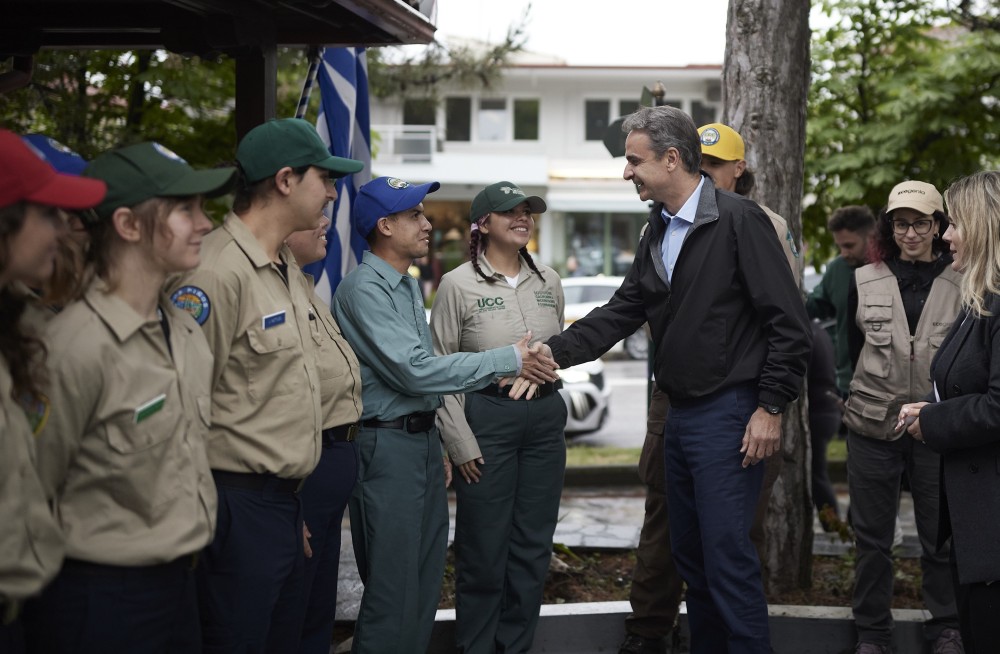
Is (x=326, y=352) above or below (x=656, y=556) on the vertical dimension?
above

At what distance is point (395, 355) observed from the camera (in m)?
4.06

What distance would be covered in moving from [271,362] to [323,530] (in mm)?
852

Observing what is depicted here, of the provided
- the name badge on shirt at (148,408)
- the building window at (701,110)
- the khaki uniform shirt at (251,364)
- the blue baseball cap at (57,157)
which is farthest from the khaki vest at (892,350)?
the building window at (701,110)

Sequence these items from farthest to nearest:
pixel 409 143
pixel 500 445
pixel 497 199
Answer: pixel 409 143, pixel 497 199, pixel 500 445

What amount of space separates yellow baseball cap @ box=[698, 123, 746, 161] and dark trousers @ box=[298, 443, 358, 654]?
7.59 feet

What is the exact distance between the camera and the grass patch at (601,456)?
10.4 metres

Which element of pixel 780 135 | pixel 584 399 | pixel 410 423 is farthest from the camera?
pixel 584 399

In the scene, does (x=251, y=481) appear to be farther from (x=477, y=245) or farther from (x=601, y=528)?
(x=601, y=528)

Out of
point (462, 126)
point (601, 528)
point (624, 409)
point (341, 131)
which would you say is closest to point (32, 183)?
point (341, 131)

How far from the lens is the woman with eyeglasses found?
16.4ft

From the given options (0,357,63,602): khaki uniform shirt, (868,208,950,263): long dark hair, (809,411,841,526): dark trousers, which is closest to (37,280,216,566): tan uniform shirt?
(0,357,63,602): khaki uniform shirt

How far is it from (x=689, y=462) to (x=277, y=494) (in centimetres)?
173

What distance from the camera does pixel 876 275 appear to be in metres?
5.21

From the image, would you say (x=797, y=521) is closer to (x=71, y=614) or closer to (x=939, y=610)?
(x=939, y=610)
